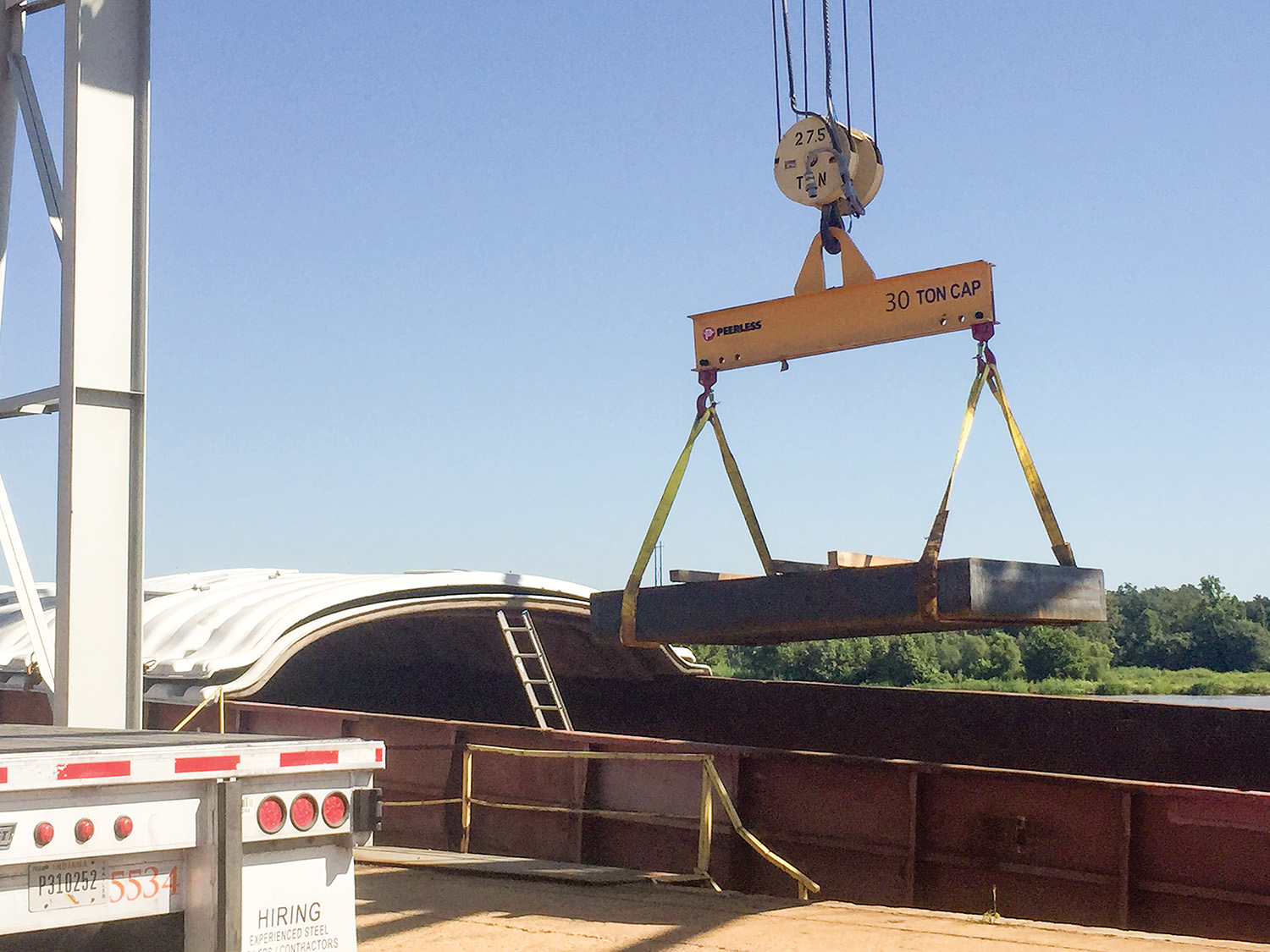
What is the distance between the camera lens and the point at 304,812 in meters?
4.90

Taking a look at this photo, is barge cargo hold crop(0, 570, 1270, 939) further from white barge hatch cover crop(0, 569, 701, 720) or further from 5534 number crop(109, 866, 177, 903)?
5534 number crop(109, 866, 177, 903)

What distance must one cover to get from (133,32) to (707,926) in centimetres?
758

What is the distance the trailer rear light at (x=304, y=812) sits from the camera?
4863 mm

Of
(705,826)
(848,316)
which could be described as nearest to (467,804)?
(705,826)

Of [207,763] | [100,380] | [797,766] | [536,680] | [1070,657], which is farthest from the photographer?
→ [1070,657]

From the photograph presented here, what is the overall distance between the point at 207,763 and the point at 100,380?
502 centimetres

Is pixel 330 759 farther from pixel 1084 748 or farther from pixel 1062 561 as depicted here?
pixel 1084 748

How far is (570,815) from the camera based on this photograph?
11492 mm

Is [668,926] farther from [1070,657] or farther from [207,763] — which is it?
[1070,657]

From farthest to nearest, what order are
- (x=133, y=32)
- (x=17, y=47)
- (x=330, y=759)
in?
(x=17, y=47) < (x=133, y=32) < (x=330, y=759)

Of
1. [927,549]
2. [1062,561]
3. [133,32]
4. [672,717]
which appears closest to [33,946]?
[927,549]

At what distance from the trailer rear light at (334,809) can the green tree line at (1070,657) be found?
63831mm

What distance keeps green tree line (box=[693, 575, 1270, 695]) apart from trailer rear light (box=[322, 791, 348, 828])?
63.8 m

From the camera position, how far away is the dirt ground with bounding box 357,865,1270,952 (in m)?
7.76
